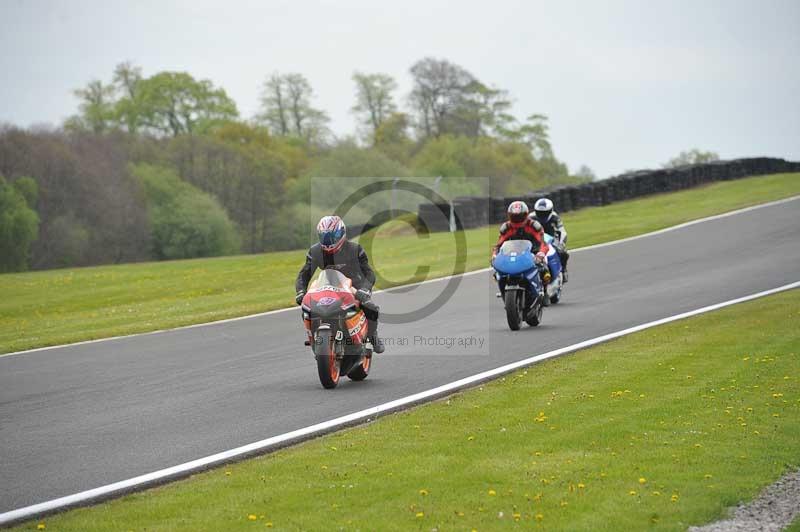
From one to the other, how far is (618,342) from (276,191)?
244 feet

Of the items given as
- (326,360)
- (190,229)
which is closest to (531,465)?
(326,360)

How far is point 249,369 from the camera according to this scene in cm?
1323

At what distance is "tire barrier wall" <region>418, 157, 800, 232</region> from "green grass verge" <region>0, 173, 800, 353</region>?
817mm

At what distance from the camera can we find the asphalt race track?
29.3 ft

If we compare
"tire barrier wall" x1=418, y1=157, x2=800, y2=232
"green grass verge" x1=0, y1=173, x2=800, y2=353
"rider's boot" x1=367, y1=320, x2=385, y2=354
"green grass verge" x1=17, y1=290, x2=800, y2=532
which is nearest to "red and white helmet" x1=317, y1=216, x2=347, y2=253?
"rider's boot" x1=367, y1=320, x2=385, y2=354

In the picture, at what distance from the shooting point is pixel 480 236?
33.4 metres

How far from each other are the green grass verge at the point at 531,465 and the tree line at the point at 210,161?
52873 mm

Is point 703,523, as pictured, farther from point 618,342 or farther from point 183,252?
point 183,252

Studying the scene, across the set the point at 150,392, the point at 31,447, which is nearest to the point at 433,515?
the point at 31,447

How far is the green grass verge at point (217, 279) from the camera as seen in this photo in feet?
65.8

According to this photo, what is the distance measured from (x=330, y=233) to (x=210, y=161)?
75.6 meters

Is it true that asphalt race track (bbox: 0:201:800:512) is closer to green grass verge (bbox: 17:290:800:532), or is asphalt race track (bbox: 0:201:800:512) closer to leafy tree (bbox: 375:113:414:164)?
green grass verge (bbox: 17:290:800:532)

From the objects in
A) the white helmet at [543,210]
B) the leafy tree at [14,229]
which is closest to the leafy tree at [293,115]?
the leafy tree at [14,229]

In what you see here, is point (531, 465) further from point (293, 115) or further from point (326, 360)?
point (293, 115)
